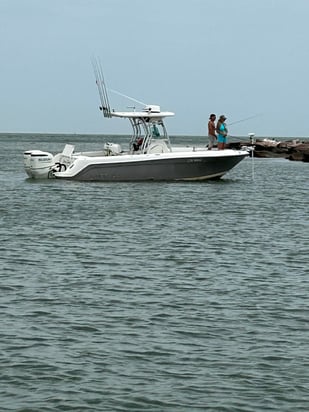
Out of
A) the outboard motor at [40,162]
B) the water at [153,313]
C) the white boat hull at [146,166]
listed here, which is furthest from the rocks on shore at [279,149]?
the water at [153,313]

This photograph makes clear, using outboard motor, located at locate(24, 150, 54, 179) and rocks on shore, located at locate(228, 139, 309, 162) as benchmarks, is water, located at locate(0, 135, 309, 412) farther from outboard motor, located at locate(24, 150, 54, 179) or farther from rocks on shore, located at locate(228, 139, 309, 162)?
rocks on shore, located at locate(228, 139, 309, 162)

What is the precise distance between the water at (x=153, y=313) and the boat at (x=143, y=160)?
8181 mm

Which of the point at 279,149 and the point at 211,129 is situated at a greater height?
the point at 211,129

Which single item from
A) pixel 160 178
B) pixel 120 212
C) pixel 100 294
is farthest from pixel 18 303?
pixel 160 178

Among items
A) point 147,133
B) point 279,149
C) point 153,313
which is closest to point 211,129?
point 147,133

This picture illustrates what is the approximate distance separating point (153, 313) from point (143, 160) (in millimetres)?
20216

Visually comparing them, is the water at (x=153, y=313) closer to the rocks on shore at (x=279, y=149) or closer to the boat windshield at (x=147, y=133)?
the boat windshield at (x=147, y=133)

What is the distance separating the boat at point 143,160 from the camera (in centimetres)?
3309

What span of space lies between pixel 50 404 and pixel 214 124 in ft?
85.0

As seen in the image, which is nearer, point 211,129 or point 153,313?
point 153,313

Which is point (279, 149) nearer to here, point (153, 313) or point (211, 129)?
point (211, 129)

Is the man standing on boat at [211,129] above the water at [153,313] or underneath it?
above

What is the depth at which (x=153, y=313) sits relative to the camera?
42.6 feet

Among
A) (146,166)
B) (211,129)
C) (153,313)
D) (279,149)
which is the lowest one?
(153,313)
